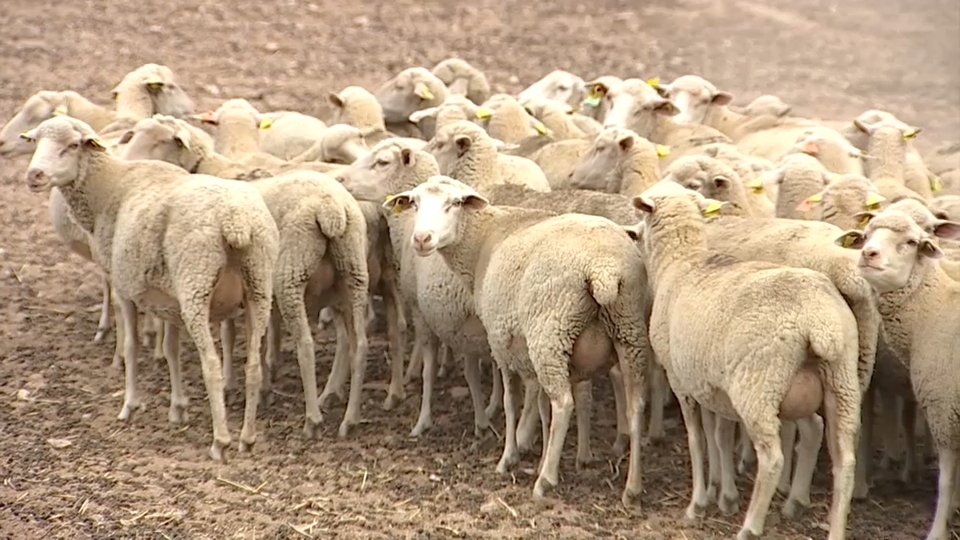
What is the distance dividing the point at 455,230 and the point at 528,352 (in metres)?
0.76

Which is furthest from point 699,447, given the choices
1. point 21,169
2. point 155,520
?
point 21,169

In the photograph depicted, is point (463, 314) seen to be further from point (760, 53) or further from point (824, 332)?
point (760, 53)

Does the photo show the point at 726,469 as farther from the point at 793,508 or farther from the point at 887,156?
the point at 887,156

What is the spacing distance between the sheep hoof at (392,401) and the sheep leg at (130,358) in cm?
125

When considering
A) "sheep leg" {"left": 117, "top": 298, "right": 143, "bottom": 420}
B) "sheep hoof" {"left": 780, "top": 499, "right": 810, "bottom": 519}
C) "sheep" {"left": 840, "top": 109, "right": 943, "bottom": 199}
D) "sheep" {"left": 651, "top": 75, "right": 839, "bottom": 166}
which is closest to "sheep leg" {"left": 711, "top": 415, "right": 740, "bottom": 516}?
"sheep hoof" {"left": 780, "top": 499, "right": 810, "bottom": 519}

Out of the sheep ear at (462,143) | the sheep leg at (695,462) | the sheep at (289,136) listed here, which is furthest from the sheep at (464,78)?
the sheep leg at (695,462)

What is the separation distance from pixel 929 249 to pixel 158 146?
13.6 feet

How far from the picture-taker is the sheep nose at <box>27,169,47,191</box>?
6.18 meters

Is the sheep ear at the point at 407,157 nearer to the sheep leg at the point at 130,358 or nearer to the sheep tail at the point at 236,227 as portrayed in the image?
the sheep tail at the point at 236,227

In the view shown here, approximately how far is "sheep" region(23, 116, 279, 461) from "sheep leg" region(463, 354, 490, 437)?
107cm

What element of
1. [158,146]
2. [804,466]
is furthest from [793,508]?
[158,146]

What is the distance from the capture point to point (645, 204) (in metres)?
5.51

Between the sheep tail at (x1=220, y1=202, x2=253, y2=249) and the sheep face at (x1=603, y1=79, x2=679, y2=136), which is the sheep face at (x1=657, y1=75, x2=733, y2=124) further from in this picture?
the sheep tail at (x1=220, y1=202, x2=253, y2=249)

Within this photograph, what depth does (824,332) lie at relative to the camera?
15.1 feet
